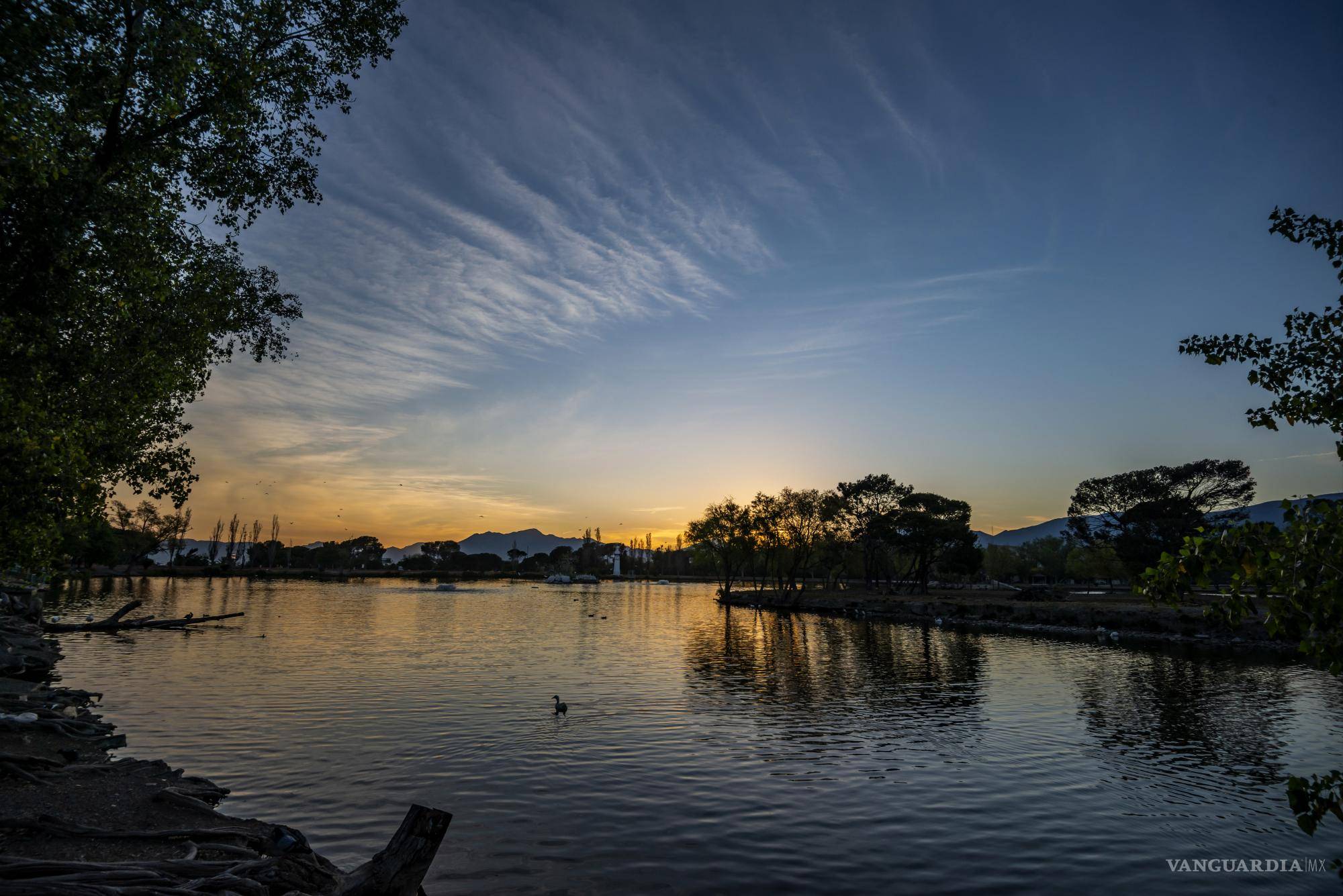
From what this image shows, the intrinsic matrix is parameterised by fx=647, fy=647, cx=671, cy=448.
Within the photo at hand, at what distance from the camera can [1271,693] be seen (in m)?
33.8

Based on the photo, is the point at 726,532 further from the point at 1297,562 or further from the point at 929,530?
the point at 1297,562

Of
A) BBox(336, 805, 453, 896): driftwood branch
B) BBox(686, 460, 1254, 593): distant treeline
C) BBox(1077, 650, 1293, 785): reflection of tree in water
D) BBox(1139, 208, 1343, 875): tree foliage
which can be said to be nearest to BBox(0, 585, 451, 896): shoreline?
BBox(336, 805, 453, 896): driftwood branch

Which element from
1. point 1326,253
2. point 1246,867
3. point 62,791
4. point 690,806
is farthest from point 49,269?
point 1246,867

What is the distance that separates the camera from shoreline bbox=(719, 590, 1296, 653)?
60938 millimetres

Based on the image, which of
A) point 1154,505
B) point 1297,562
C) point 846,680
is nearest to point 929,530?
point 1154,505

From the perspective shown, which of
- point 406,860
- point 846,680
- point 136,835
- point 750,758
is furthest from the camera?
point 846,680

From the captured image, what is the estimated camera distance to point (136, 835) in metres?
10.5

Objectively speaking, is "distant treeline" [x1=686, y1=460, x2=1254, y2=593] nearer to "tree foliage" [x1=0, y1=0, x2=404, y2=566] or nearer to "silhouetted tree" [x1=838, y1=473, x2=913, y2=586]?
"silhouetted tree" [x1=838, y1=473, x2=913, y2=586]

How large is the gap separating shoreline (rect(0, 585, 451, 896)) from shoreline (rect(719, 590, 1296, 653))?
49.5m

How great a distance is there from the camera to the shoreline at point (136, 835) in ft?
25.5

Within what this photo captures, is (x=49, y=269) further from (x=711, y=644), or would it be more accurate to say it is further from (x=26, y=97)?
(x=711, y=644)

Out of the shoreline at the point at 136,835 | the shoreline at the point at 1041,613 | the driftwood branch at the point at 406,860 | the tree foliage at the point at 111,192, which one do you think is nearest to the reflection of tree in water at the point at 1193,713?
the shoreline at the point at 1041,613

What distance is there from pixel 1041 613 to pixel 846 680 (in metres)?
54.6

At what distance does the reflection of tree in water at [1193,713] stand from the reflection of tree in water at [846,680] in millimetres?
5448
